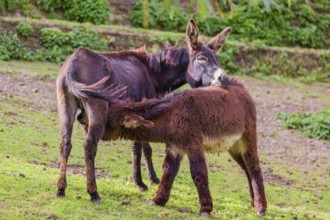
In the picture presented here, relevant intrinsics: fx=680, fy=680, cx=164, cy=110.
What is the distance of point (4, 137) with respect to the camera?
1157 centimetres

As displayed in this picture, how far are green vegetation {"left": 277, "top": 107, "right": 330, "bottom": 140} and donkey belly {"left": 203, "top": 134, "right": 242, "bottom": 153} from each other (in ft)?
23.3

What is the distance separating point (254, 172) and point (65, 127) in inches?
99.7

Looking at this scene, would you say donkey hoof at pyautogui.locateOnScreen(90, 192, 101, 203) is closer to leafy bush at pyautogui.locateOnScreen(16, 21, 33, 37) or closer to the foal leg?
the foal leg

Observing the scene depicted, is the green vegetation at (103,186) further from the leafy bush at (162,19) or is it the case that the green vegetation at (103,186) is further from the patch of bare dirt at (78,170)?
the leafy bush at (162,19)

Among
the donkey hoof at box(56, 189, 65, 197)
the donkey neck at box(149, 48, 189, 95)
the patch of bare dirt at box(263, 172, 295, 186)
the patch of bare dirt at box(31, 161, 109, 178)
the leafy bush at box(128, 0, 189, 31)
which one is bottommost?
the leafy bush at box(128, 0, 189, 31)

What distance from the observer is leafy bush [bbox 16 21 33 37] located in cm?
1933

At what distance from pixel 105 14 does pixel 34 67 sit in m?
5.19

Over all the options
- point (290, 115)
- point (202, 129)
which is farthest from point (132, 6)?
point (202, 129)

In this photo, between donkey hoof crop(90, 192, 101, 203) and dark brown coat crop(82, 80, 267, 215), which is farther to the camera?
donkey hoof crop(90, 192, 101, 203)

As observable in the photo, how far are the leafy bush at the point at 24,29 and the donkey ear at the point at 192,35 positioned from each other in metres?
10.1

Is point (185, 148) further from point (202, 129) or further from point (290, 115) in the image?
point (290, 115)

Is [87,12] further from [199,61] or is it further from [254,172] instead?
[254,172]

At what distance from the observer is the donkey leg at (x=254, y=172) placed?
345 inches

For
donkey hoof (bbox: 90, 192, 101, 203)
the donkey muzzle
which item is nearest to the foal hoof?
donkey hoof (bbox: 90, 192, 101, 203)
